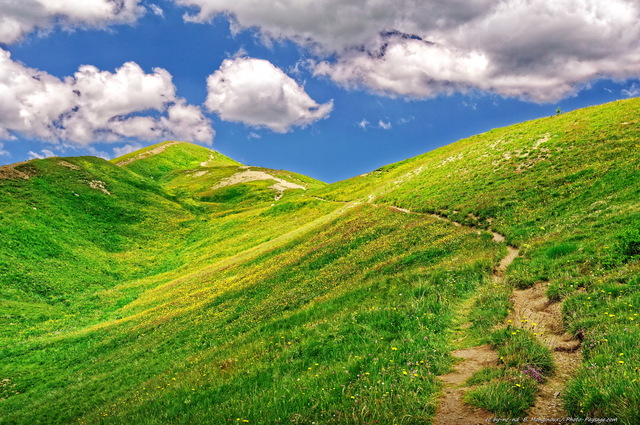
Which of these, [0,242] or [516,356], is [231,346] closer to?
[516,356]

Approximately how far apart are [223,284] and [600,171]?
3417cm

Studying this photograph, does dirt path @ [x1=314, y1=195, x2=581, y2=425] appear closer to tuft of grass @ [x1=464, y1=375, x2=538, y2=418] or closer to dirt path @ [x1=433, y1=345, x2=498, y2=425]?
dirt path @ [x1=433, y1=345, x2=498, y2=425]

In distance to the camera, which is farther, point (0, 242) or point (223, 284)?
point (0, 242)

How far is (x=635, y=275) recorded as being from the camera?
1088cm

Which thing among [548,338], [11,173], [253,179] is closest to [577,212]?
[548,338]

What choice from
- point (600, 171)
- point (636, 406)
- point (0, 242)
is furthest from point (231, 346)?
point (0, 242)

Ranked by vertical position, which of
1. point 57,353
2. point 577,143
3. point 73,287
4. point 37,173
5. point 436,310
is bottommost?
point 57,353

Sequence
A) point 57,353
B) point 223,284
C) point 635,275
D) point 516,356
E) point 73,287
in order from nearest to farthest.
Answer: point 516,356, point 635,275, point 57,353, point 223,284, point 73,287

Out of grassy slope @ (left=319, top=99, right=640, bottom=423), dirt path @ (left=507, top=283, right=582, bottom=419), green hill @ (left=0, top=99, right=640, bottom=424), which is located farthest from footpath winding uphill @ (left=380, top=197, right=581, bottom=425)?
grassy slope @ (left=319, top=99, right=640, bottom=423)

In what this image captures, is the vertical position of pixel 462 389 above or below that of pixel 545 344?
below

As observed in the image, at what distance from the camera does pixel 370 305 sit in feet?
54.3

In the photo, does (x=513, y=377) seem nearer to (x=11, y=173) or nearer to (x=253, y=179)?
(x=11, y=173)

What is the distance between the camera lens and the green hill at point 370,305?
852 cm

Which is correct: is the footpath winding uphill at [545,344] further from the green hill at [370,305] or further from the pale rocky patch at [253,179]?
the pale rocky patch at [253,179]
